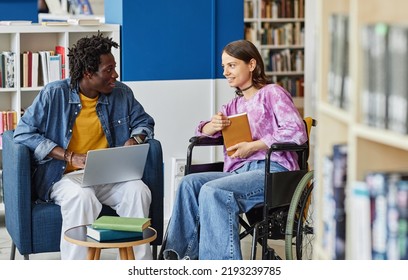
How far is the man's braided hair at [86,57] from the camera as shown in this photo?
165 inches

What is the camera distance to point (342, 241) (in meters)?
2.19

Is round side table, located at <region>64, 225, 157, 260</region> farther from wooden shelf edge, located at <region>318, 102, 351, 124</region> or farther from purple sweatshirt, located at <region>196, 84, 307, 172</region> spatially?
wooden shelf edge, located at <region>318, 102, 351, 124</region>

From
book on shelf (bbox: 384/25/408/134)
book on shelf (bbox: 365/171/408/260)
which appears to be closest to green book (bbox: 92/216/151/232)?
book on shelf (bbox: 365/171/408/260)

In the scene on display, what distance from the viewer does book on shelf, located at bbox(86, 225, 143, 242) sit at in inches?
136

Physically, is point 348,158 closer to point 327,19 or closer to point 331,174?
A: point 331,174

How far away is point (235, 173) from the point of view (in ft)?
13.5

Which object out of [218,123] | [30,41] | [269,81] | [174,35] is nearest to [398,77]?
[218,123]

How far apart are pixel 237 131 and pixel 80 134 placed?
78 cm

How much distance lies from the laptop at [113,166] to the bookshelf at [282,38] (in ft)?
17.0

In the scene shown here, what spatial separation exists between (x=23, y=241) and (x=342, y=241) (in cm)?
220

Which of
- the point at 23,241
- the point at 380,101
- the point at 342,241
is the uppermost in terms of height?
the point at 380,101

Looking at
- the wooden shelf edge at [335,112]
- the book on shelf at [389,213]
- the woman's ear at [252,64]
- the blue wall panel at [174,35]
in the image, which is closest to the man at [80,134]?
the woman's ear at [252,64]
